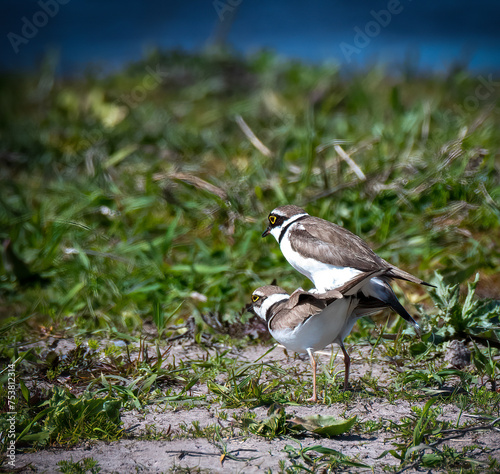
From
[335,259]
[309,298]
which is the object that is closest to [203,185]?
[335,259]

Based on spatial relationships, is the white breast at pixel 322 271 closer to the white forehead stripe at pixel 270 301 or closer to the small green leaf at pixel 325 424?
the white forehead stripe at pixel 270 301

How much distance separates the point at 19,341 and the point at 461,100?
6.27 meters

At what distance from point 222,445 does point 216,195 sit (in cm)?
309

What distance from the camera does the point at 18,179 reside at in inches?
285

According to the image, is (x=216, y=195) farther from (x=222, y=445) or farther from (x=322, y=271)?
(x=222, y=445)

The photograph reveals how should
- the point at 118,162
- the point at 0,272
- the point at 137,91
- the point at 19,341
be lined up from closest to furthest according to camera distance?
the point at 19,341
the point at 0,272
the point at 118,162
the point at 137,91

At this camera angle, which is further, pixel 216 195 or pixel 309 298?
pixel 216 195

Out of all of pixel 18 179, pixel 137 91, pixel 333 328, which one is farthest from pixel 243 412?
pixel 137 91

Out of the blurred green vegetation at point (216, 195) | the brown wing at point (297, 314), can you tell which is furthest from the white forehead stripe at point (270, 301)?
the blurred green vegetation at point (216, 195)

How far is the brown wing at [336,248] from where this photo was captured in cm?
374

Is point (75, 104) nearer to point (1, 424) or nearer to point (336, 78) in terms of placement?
point (336, 78)

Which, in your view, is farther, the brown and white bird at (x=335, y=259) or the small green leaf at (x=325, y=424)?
the brown and white bird at (x=335, y=259)

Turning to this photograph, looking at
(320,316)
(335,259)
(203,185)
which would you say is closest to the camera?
(320,316)

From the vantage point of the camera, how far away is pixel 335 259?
12.5 ft
